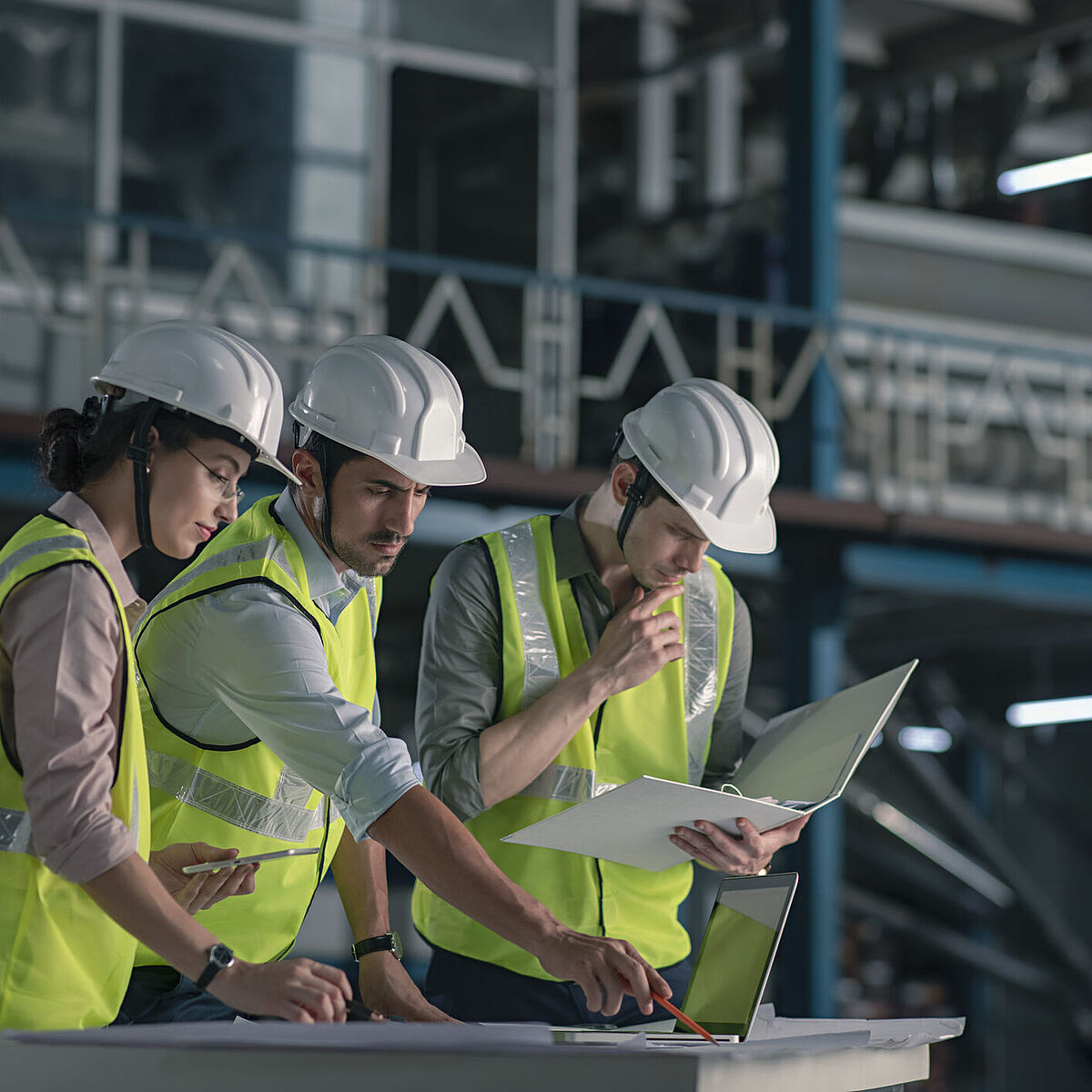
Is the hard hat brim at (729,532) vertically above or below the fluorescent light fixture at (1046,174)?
below

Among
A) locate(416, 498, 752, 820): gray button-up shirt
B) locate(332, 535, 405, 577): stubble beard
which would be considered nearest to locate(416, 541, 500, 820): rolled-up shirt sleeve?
locate(416, 498, 752, 820): gray button-up shirt

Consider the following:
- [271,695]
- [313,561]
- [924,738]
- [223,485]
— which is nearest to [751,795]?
[313,561]

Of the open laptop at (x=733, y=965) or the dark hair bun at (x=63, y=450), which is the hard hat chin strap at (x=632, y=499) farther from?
the dark hair bun at (x=63, y=450)

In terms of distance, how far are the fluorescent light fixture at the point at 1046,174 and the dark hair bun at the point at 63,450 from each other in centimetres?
1091

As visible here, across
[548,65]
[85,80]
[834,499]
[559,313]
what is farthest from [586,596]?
[548,65]

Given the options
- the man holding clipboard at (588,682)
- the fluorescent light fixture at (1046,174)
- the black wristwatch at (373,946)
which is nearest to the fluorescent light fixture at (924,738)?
the fluorescent light fixture at (1046,174)

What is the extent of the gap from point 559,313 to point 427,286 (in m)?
1.04

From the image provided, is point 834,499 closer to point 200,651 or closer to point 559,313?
point 559,313

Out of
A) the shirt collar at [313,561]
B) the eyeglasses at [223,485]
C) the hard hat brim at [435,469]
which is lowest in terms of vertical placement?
the shirt collar at [313,561]

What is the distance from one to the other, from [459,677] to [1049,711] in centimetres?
Answer: 1238

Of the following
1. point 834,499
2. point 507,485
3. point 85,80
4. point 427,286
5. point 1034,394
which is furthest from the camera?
point 1034,394

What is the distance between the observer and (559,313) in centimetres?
938

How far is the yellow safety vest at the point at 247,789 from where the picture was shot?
2559 mm

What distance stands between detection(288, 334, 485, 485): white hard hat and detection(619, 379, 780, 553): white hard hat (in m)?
0.47
